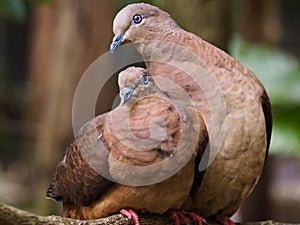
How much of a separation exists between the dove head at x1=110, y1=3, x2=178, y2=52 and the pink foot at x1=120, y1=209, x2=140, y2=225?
51cm

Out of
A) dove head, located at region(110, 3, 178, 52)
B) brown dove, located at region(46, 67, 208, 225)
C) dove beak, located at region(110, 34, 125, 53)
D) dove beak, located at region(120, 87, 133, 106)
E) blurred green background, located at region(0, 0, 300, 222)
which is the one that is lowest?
blurred green background, located at region(0, 0, 300, 222)

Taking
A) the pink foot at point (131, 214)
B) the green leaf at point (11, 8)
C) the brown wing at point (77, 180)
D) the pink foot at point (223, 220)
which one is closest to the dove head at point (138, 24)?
the brown wing at point (77, 180)

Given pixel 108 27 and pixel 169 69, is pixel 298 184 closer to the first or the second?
pixel 108 27

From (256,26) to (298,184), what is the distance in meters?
2.43

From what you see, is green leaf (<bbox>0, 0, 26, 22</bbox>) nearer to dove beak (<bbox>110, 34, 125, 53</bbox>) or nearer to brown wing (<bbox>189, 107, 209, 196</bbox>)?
dove beak (<bbox>110, 34, 125, 53</bbox>)

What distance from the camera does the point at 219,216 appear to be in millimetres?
2432

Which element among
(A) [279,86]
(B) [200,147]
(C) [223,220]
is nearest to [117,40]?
(B) [200,147]

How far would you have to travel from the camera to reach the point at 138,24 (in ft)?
7.70

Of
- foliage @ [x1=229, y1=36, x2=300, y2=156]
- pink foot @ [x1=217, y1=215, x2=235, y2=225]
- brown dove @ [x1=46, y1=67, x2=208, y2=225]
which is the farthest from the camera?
foliage @ [x1=229, y1=36, x2=300, y2=156]

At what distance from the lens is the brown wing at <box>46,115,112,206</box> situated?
6.96 feet

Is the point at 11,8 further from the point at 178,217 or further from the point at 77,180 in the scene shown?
the point at 178,217

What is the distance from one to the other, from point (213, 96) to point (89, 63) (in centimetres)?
265

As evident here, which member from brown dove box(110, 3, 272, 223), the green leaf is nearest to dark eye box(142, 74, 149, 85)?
brown dove box(110, 3, 272, 223)

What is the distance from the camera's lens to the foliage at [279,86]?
384 cm
